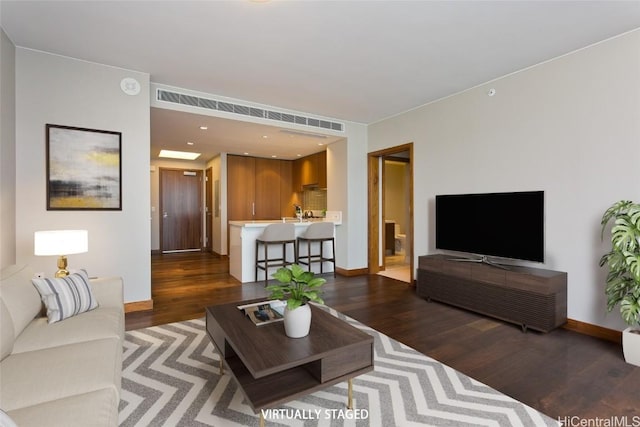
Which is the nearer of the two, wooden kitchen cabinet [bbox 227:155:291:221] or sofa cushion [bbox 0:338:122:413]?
sofa cushion [bbox 0:338:122:413]

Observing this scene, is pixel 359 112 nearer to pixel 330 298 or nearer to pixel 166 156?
pixel 330 298

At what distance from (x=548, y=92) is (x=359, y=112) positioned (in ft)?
7.92

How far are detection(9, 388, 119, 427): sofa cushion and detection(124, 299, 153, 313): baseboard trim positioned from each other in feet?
7.91

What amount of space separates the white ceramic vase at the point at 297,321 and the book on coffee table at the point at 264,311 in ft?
0.89

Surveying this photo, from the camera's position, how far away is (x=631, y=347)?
2363 mm

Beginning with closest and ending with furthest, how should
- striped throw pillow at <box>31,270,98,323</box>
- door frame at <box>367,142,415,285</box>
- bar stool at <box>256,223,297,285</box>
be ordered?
striped throw pillow at <box>31,270,98,323</box> → bar stool at <box>256,223,297,285</box> → door frame at <box>367,142,415,285</box>

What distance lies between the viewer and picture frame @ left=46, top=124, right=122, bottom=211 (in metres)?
3.12

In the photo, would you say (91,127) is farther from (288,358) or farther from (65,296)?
(288,358)

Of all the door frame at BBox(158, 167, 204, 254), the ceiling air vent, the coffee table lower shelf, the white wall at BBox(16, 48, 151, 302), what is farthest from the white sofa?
the door frame at BBox(158, 167, 204, 254)

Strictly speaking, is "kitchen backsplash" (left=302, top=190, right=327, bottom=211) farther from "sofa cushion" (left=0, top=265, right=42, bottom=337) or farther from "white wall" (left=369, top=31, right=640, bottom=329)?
"sofa cushion" (left=0, top=265, right=42, bottom=337)

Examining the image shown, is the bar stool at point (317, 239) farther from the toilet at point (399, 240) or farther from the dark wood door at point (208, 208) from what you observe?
the dark wood door at point (208, 208)

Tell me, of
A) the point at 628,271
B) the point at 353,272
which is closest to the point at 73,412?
the point at 628,271

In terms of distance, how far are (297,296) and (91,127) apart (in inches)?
117

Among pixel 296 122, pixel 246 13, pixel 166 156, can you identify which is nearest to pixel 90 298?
pixel 246 13
